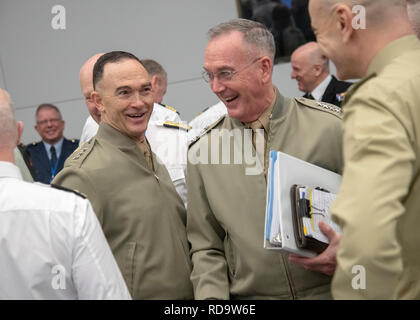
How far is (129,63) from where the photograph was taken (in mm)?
2199

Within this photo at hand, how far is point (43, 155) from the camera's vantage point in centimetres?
530

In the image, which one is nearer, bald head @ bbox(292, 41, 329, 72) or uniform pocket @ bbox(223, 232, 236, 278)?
uniform pocket @ bbox(223, 232, 236, 278)

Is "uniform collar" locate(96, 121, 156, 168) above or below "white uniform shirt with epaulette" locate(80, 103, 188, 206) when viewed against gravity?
above

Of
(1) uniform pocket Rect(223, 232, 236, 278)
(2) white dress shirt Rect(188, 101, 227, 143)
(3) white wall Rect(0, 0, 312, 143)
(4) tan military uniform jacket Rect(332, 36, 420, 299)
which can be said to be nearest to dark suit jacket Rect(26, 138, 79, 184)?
(3) white wall Rect(0, 0, 312, 143)

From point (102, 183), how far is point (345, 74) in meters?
0.97

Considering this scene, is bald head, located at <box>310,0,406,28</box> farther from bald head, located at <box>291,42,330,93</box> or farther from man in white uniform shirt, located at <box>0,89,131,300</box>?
bald head, located at <box>291,42,330,93</box>

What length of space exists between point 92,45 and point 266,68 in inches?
150

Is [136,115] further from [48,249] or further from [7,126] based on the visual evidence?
[48,249]

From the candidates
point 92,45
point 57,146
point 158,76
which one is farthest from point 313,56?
point 57,146

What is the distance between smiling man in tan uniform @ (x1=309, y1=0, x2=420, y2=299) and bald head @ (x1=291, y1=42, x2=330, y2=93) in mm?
3112

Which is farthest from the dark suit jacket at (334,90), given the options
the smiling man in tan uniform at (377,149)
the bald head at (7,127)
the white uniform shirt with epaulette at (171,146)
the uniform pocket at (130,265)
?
the bald head at (7,127)

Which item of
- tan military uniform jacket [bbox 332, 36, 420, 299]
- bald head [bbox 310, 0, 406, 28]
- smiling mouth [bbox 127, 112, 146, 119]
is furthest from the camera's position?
smiling mouth [bbox 127, 112, 146, 119]

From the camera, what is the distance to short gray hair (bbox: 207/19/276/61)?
2061mm
